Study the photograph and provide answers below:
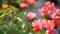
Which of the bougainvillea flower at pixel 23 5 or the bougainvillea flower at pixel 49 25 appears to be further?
the bougainvillea flower at pixel 23 5

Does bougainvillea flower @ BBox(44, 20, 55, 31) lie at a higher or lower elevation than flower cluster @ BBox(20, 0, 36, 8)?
lower

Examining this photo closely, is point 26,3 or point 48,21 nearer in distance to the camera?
point 48,21

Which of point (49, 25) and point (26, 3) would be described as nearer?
point (49, 25)

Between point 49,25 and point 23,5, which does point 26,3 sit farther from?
point 49,25

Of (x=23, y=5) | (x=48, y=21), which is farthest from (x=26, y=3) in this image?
(x=48, y=21)

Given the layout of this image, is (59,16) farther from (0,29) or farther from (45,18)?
(0,29)

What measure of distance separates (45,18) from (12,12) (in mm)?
195

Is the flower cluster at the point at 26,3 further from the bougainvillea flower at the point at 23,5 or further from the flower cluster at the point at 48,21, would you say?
the flower cluster at the point at 48,21

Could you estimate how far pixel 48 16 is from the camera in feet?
2.95

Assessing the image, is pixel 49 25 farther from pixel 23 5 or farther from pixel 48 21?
pixel 23 5

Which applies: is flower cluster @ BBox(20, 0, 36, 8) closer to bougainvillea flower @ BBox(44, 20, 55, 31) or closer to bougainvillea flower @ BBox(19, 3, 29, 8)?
bougainvillea flower @ BBox(19, 3, 29, 8)

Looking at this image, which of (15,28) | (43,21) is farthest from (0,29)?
(43,21)

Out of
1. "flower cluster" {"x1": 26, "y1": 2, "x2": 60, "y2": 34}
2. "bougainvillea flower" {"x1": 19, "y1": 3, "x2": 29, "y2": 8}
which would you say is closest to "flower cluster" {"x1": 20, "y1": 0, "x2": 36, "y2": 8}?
"bougainvillea flower" {"x1": 19, "y1": 3, "x2": 29, "y2": 8}

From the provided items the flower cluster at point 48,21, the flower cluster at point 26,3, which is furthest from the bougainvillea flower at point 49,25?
the flower cluster at point 26,3
